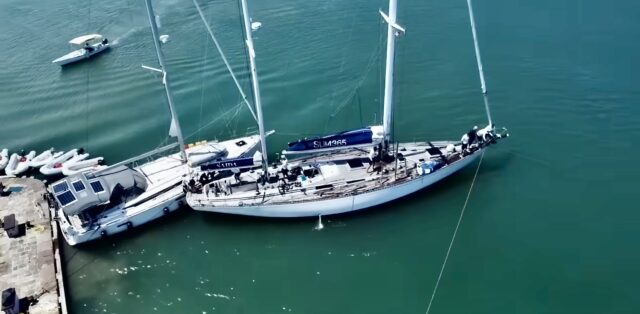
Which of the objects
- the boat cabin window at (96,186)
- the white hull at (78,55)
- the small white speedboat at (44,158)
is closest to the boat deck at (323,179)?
the boat cabin window at (96,186)

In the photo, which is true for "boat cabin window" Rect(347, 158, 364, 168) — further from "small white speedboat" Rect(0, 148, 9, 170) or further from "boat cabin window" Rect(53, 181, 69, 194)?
"small white speedboat" Rect(0, 148, 9, 170)

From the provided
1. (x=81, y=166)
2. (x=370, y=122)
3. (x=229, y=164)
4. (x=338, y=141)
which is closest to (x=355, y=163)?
(x=338, y=141)

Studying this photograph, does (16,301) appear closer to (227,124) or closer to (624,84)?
(227,124)

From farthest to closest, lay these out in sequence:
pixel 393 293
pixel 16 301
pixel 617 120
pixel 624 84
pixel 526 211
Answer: pixel 624 84 < pixel 617 120 < pixel 526 211 < pixel 393 293 < pixel 16 301

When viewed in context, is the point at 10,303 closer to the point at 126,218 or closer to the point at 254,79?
the point at 126,218

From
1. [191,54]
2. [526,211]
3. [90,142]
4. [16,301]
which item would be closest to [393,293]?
[526,211]

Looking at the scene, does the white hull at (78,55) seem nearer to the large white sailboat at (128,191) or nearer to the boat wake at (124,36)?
the boat wake at (124,36)
